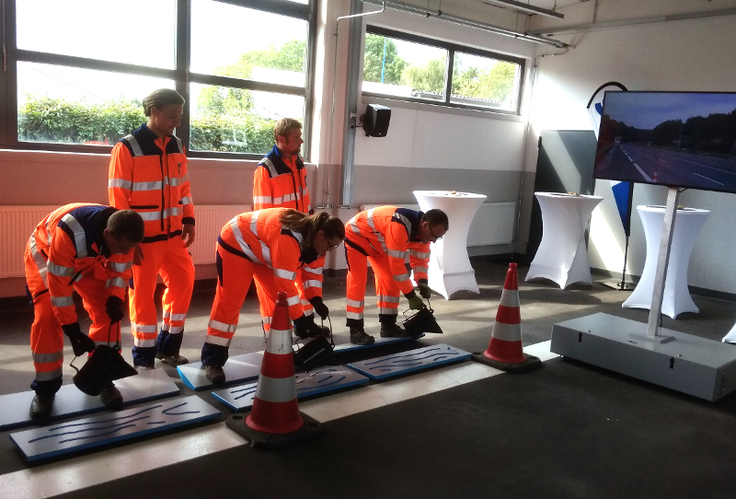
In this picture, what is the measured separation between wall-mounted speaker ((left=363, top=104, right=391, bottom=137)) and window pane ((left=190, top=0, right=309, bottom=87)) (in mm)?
787

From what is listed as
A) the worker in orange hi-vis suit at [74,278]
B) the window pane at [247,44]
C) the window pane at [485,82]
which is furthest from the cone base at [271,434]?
the window pane at [485,82]

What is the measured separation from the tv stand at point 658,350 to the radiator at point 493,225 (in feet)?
12.5

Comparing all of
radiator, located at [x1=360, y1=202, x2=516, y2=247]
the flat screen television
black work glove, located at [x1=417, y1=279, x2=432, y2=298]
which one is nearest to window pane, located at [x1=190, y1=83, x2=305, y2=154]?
black work glove, located at [x1=417, y1=279, x2=432, y2=298]

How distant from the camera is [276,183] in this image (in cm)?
446

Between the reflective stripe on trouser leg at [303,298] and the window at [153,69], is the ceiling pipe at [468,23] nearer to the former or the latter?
the window at [153,69]


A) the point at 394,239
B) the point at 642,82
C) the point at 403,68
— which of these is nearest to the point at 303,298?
the point at 394,239

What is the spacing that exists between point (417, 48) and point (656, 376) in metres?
5.00

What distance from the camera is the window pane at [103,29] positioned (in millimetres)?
4977

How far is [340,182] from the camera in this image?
22.6 ft

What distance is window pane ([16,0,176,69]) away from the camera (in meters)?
4.98

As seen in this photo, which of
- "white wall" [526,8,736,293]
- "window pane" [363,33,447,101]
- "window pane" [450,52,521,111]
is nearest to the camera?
"white wall" [526,8,736,293]

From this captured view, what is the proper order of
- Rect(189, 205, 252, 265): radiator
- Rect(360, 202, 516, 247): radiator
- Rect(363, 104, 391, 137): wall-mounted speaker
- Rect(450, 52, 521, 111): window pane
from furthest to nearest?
Rect(360, 202, 516, 247): radiator
Rect(450, 52, 521, 111): window pane
Rect(363, 104, 391, 137): wall-mounted speaker
Rect(189, 205, 252, 265): radiator

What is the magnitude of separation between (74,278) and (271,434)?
121cm

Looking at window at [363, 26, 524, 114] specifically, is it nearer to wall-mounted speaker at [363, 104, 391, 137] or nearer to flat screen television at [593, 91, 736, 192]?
wall-mounted speaker at [363, 104, 391, 137]
